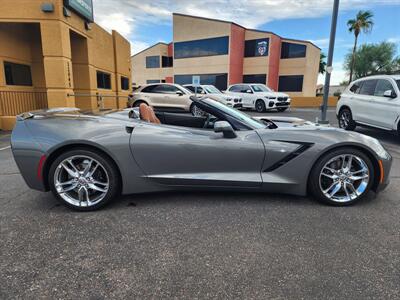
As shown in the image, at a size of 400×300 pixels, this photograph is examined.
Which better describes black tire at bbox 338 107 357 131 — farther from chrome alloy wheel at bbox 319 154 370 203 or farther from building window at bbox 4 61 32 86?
building window at bbox 4 61 32 86

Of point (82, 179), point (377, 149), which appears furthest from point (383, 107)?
point (82, 179)

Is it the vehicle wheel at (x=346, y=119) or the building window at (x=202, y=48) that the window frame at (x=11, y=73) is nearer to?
the vehicle wheel at (x=346, y=119)

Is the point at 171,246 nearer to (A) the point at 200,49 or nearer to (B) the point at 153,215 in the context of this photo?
(B) the point at 153,215

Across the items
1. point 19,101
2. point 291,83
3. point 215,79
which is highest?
point 215,79

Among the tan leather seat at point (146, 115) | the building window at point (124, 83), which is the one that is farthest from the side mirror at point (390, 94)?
the building window at point (124, 83)

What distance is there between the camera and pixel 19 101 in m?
9.95

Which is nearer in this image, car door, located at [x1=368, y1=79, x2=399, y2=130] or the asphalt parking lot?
the asphalt parking lot

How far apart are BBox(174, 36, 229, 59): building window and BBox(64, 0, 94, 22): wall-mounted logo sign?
62.2 feet

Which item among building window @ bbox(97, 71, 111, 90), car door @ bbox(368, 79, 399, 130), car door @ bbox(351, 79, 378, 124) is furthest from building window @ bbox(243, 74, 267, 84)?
car door @ bbox(368, 79, 399, 130)

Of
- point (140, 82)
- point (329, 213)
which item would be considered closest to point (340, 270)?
point (329, 213)

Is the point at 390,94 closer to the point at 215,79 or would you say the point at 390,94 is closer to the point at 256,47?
the point at 256,47

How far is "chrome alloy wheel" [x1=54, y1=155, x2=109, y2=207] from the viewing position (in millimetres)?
2961

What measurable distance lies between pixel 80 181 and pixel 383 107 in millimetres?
7261

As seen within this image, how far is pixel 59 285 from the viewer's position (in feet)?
6.18
